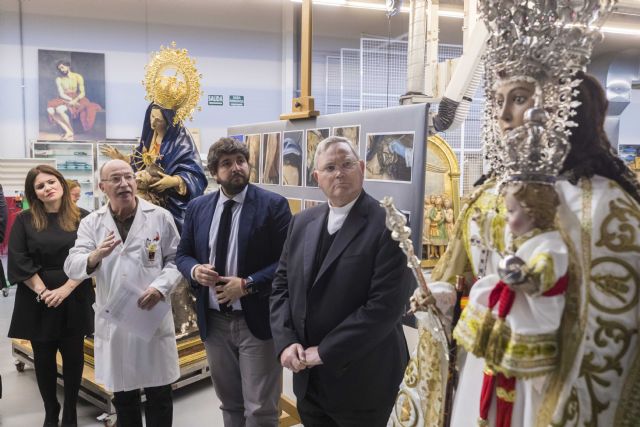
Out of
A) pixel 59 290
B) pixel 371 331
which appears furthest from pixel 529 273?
pixel 59 290

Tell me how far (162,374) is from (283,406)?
91cm

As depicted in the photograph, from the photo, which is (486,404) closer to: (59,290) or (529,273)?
(529,273)

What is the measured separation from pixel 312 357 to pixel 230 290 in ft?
2.01

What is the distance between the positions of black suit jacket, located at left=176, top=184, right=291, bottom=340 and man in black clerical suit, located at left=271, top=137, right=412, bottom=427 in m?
0.36

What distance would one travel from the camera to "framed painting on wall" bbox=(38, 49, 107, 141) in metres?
8.18

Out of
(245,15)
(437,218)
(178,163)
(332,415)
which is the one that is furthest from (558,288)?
(245,15)

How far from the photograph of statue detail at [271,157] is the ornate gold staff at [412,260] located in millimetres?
2181

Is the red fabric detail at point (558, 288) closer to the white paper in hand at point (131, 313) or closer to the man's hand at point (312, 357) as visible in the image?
the man's hand at point (312, 357)

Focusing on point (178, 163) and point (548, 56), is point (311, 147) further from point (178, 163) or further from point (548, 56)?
point (548, 56)

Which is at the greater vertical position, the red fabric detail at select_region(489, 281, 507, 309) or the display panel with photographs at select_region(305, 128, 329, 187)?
the display panel with photographs at select_region(305, 128, 329, 187)

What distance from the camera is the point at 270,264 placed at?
254 centimetres

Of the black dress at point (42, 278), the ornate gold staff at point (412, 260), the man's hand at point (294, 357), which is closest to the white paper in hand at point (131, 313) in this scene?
the black dress at point (42, 278)

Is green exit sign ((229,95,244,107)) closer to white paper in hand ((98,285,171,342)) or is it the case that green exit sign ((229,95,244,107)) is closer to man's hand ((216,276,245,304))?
white paper in hand ((98,285,171,342))

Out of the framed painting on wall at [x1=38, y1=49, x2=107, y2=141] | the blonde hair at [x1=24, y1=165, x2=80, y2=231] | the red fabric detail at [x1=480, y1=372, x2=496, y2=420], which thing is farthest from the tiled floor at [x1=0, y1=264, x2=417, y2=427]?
the framed painting on wall at [x1=38, y1=49, x2=107, y2=141]
